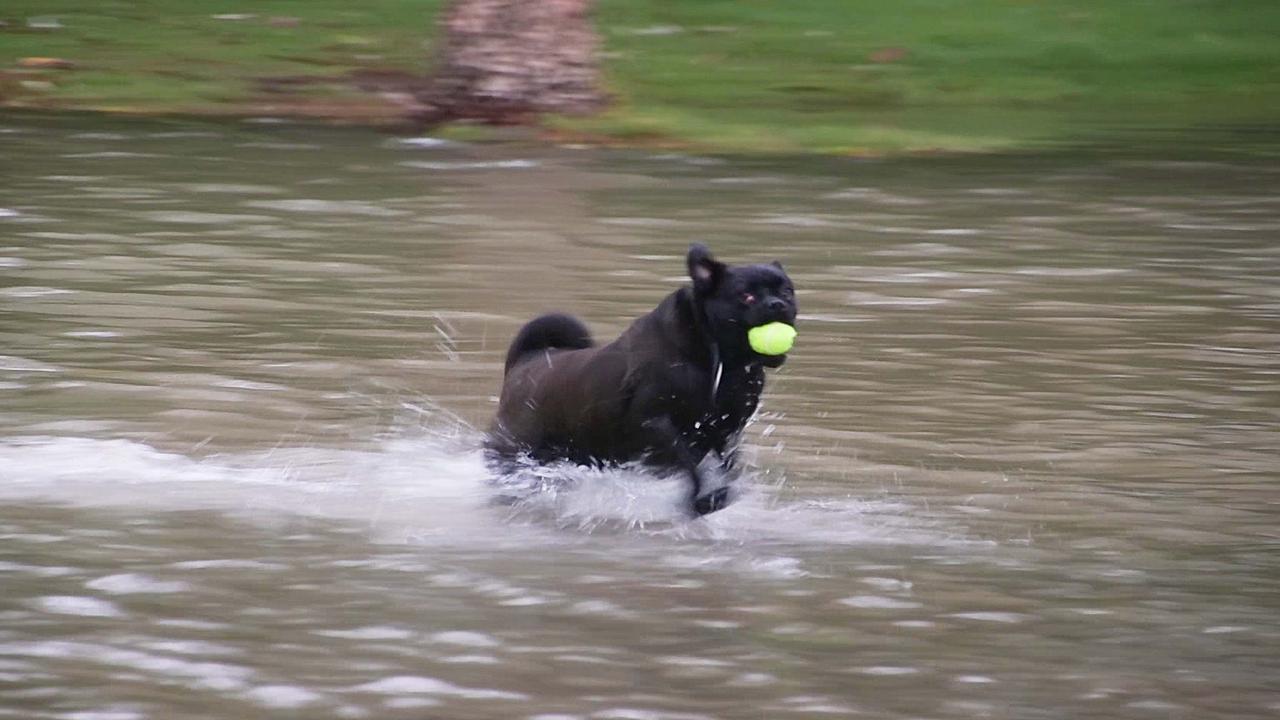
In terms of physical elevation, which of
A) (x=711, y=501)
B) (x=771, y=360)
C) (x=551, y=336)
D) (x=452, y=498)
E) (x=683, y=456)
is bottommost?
(x=452, y=498)

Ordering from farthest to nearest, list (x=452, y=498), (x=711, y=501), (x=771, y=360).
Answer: (x=452, y=498), (x=711, y=501), (x=771, y=360)

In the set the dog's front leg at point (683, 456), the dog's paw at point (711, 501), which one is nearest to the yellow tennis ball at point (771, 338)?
the dog's front leg at point (683, 456)

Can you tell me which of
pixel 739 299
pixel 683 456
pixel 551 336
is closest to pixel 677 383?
pixel 683 456

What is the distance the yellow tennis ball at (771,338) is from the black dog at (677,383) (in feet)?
0.08

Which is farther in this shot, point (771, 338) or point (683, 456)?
point (683, 456)

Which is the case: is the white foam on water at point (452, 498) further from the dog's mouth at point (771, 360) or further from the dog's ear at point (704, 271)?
the dog's ear at point (704, 271)

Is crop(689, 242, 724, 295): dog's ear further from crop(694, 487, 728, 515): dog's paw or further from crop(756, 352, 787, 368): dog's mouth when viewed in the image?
crop(694, 487, 728, 515): dog's paw

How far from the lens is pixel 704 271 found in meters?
7.28

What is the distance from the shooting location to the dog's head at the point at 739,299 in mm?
7215

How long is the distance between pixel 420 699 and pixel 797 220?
8871 millimetres

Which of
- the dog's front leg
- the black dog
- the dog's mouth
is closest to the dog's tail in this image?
the black dog

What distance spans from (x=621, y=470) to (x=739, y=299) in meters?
0.85

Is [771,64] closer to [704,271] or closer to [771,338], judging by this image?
[704,271]

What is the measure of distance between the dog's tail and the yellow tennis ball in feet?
3.66
